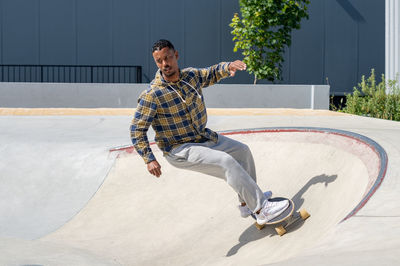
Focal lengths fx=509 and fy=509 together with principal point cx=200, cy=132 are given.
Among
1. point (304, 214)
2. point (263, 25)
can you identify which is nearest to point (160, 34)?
point (263, 25)

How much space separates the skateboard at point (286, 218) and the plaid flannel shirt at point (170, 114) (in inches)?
39.0

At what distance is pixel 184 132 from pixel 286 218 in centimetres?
126

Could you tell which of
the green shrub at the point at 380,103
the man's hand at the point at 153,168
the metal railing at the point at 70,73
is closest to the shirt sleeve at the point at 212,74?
the man's hand at the point at 153,168

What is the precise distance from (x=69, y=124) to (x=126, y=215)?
18.1 ft

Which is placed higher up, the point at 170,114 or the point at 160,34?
the point at 160,34

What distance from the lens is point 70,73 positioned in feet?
61.9

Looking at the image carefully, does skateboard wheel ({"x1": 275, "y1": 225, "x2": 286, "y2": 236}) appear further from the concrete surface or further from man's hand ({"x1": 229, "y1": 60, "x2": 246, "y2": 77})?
man's hand ({"x1": 229, "y1": 60, "x2": 246, "y2": 77})

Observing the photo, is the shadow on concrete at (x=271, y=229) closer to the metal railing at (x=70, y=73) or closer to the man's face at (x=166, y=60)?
the man's face at (x=166, y=60)

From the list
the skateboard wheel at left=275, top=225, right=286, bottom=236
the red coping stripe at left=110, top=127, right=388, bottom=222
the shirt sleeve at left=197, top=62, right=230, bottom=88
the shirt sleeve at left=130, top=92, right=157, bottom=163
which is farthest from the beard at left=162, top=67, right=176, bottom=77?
the red coping stripe at left=110, top=127, right=388, bottom=222

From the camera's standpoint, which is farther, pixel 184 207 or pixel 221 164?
pixel 184 207

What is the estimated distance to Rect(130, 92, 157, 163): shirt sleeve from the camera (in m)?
4.73

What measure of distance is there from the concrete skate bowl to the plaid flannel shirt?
112 centimetres

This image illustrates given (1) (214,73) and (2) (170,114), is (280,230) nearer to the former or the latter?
(2) (170,114)

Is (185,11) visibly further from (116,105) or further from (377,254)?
(377,254)
